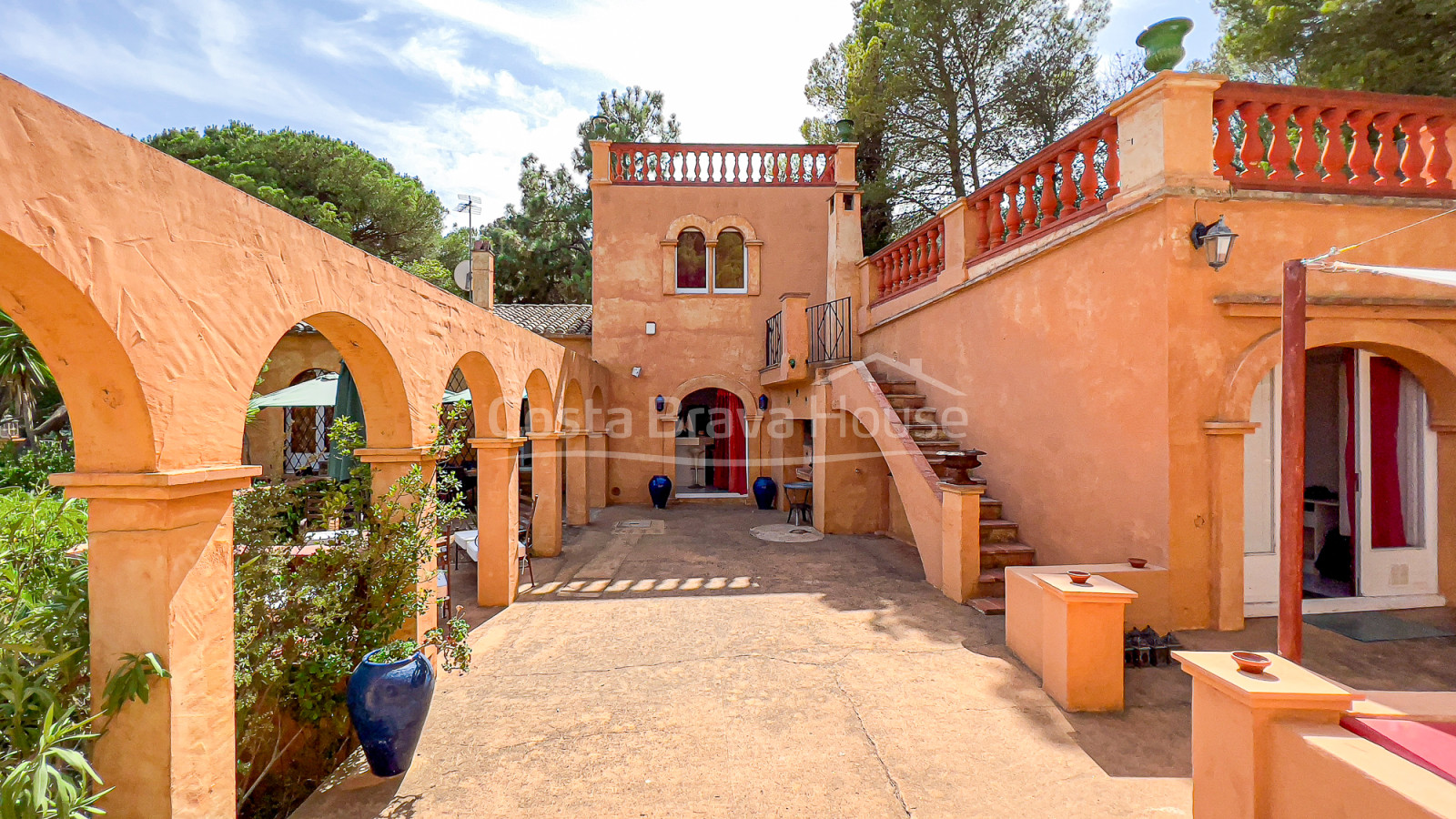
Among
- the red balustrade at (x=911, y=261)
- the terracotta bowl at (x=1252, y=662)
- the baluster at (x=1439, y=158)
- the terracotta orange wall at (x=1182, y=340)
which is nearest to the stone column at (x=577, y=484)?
the red balustrade at (x=911, y=261)

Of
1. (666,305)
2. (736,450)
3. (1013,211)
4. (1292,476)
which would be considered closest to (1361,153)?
(1013,211)

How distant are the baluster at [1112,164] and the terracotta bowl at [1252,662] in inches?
155

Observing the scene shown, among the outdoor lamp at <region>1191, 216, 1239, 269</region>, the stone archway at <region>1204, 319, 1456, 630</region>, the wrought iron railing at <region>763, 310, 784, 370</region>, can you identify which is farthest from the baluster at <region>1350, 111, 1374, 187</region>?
the wrought iron railing at <region>763, 310, 784, 370</region>

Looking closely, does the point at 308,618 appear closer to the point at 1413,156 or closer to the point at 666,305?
the point at 1413,156

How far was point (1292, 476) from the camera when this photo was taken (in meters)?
3.12

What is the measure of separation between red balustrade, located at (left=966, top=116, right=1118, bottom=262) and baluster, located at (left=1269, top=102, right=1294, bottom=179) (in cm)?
106

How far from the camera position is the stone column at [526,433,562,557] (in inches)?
314

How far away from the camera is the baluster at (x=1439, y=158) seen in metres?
4.85

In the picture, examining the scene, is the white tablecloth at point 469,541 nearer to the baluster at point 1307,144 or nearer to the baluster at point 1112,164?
the baluster at point 1112,164

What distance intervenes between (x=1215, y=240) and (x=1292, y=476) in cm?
217

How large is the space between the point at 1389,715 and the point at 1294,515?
A: 114 centimetres

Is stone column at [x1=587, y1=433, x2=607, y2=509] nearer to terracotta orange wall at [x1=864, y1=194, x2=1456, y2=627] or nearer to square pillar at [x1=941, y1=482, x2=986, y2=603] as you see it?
square pillar at [x1=941, y1=482, x2=986, y2=603]

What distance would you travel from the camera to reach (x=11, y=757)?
2.24 meters

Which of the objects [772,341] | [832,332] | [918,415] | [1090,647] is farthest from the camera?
[772,341]
